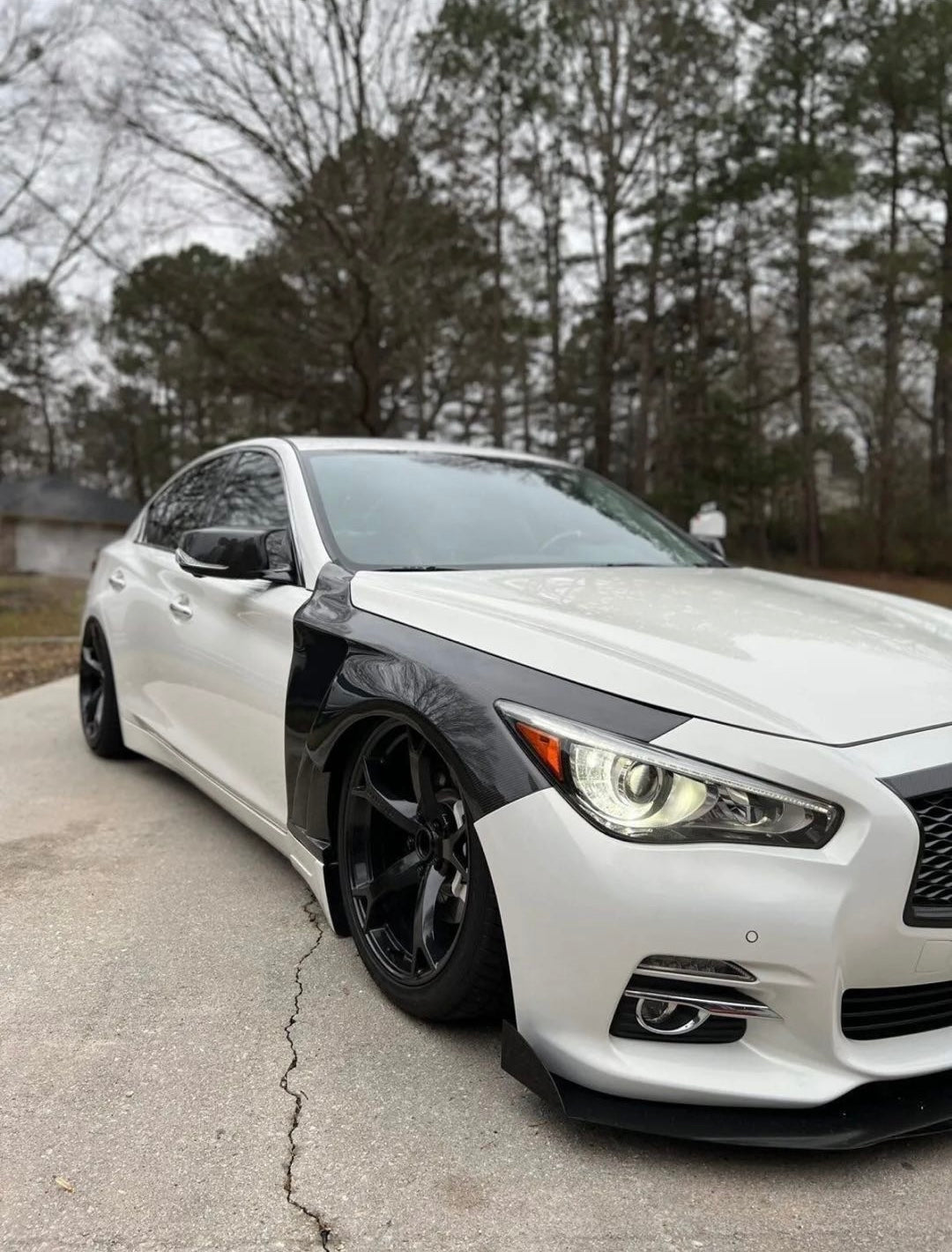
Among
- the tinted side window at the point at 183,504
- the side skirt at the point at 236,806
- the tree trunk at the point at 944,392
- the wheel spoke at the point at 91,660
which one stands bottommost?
the side skirt at the point at 236,806

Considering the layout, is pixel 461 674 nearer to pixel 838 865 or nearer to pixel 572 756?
pixel 572 756

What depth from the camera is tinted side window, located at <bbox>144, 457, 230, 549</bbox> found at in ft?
13.5

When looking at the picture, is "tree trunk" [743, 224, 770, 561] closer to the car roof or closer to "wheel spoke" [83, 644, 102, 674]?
the car roof

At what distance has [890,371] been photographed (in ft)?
73.6

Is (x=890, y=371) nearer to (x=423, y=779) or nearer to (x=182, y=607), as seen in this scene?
(x=182, y=607)

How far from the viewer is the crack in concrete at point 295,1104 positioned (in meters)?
1.72

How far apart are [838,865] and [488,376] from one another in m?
19.0

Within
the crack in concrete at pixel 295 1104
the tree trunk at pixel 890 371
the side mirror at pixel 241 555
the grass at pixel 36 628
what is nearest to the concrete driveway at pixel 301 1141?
the crack in concrete at pixel 295 1104

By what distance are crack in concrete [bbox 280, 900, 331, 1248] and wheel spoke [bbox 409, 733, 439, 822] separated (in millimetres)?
575

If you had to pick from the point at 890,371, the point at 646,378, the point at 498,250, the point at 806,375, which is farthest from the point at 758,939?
the point at 890,371

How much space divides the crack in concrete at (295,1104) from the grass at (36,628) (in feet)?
16.6

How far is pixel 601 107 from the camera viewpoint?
59.6 ft

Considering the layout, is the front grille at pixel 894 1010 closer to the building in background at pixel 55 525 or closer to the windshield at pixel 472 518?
the windshield at pixel 472 518

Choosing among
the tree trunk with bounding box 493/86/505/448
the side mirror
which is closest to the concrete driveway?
the side mirror
